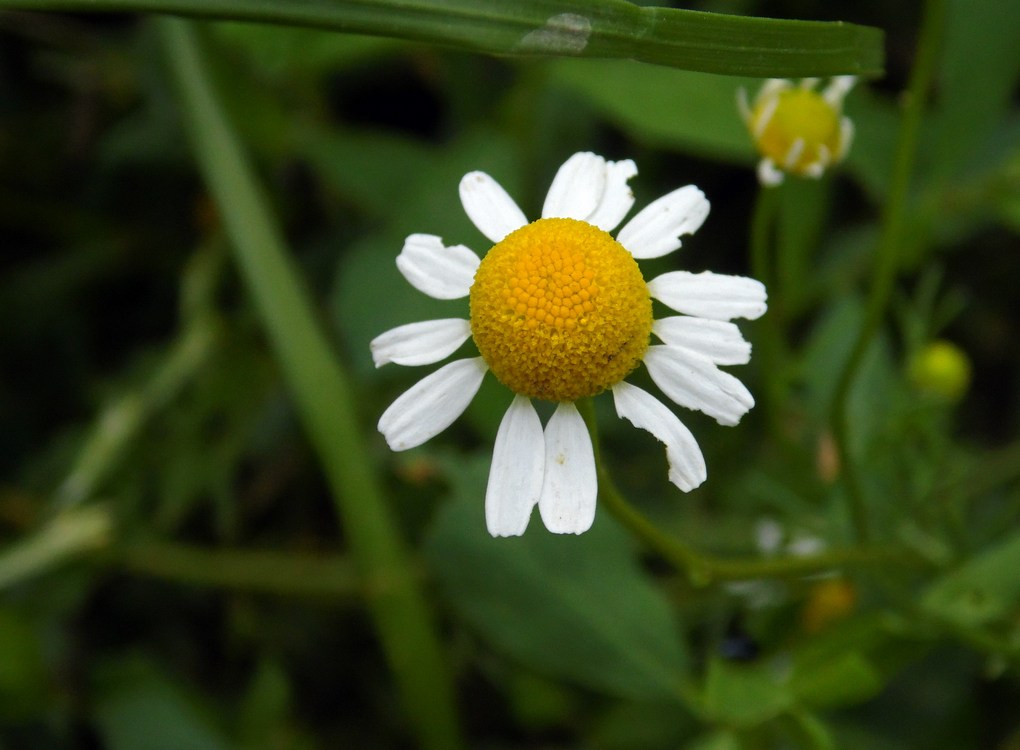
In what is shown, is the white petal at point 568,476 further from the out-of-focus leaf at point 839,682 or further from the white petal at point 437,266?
the out-of-focus leaf at point 839,682

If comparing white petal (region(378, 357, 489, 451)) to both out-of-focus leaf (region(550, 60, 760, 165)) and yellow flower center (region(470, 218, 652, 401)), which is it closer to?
yellow flower center (region(470, 218, 652, 401))

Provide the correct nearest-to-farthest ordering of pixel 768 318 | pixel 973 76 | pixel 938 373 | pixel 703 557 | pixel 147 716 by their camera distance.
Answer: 1. pixel 703 557
2. pixel 768 318
3. pixel 938 373
4. pixel 147 716
5. pixel 973 76

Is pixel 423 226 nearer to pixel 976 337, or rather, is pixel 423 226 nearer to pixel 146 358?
pixel 146 358

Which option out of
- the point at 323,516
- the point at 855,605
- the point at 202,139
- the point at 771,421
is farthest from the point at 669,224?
the point at 323,516

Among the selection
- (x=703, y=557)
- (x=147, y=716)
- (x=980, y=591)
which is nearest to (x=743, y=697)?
(x=703, y=557)

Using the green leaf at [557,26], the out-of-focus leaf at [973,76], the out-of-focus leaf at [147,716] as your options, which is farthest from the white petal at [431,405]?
the out-of-focus leaf at [973,76]

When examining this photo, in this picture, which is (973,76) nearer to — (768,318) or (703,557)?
(768,318)

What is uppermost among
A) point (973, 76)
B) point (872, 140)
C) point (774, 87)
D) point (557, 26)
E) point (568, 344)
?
point (557, 26)

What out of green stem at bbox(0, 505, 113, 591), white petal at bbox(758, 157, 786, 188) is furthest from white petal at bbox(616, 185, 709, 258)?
green stem at bbox(0, 505, 113, 591)

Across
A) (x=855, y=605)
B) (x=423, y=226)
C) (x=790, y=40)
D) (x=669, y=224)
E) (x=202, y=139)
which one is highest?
(x=790, y=40)
